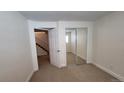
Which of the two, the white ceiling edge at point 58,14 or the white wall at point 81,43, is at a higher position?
the white ceiling edge at point 58,14

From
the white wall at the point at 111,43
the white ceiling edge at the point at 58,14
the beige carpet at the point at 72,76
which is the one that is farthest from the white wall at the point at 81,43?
the white ceiling edge at the point at 58,14

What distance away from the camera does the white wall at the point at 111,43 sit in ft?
7.44

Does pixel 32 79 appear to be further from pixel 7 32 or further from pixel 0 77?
pixel 7 32

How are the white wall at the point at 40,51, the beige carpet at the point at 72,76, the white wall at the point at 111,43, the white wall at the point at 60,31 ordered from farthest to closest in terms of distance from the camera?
1. the white wall at the point at 40,51
2. the white wall at the point at 60,31
3. the beige carpet at the point at 72,76
4. the white wall at the point at 111,43

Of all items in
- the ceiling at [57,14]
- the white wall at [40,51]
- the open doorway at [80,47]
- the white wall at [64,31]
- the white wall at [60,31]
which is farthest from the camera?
the white wall at [40,51]

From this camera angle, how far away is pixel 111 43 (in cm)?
260

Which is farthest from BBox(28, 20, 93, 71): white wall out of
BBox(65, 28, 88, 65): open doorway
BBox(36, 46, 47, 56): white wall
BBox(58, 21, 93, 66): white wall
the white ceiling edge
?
BBox(36, 46, 47, 56): white wall

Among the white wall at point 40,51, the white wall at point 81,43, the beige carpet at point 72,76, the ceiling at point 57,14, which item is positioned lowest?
the beige carpet at point 72,76

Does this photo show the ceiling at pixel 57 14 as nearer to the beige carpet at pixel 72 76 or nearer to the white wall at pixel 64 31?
the white wall at pixel 64 31

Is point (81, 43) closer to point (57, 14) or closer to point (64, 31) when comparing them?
point (64, 31)
